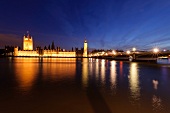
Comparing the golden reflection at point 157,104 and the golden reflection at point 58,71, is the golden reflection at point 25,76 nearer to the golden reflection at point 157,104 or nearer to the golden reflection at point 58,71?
the golden reflection at point 58,71

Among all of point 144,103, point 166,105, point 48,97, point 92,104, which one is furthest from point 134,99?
point 48,97

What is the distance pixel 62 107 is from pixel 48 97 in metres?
2.42

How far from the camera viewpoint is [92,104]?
405 inches

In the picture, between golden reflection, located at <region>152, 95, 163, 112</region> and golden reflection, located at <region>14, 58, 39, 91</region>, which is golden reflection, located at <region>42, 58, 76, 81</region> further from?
golden reflection, located at <region>152, 95, 163, 112</region>

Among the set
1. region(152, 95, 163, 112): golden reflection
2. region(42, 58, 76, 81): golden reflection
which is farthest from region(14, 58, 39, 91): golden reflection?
region(152, 95, 163, 112): golden reflection

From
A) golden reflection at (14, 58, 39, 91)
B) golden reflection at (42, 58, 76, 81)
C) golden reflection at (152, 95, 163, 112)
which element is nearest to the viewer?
golden reflection at (152, 95, 163, 112)

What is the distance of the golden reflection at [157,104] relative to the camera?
952 centimetres

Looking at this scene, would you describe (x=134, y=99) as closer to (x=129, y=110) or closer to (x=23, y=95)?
(x=129, y=110)

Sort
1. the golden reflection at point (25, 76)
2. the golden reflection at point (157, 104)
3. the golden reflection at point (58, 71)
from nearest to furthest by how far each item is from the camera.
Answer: the golden reflection at point (157, 104), the golden reflection at point (25, 76), the golden reflection at point (58, 71)

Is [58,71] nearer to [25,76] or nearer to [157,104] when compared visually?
[25,76]

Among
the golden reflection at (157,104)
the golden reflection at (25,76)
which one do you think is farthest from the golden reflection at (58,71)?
the golden reflection at (157,104)

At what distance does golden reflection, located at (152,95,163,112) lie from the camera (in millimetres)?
9519

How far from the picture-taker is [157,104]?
10500 mm

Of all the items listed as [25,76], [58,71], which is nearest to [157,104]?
[25,76]
